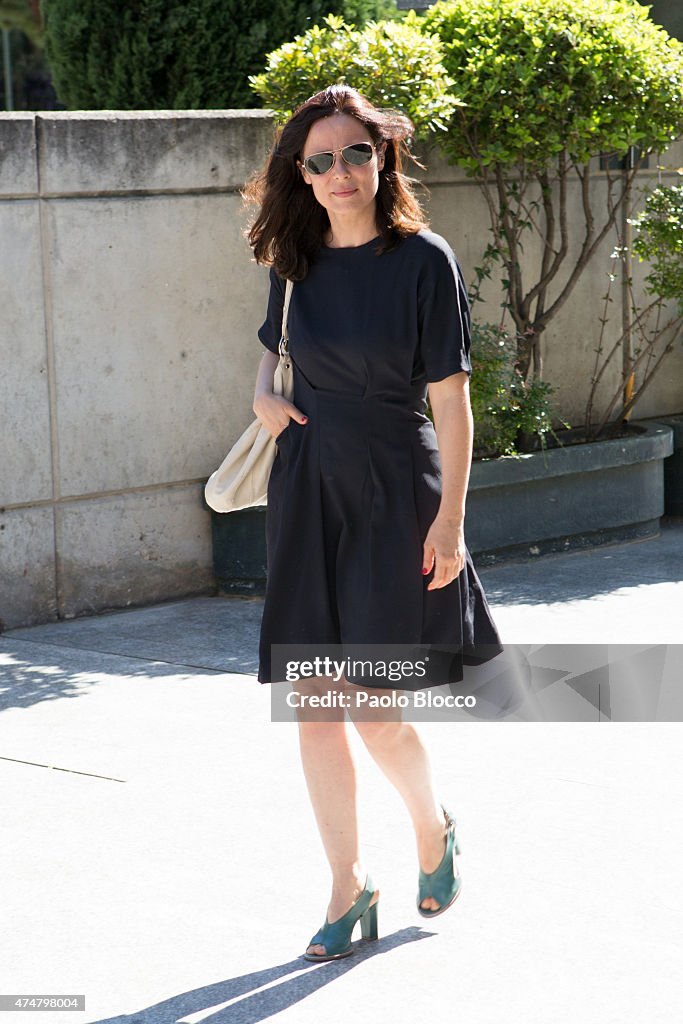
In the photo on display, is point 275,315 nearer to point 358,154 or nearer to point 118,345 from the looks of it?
point 358,154

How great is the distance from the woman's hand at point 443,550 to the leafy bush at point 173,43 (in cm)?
632

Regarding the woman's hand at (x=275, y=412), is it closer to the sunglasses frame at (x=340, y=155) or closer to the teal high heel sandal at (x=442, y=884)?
the sunglasses frame at (x=340, y=155)

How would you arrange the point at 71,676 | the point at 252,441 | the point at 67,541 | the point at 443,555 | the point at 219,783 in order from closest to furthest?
1. the point at 443,555
2. the point at 252,441
3. the point at 219,783
4. the point at 71,676
5. the point at 67,541

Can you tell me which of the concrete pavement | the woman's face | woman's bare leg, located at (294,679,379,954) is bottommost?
the concrete pavement

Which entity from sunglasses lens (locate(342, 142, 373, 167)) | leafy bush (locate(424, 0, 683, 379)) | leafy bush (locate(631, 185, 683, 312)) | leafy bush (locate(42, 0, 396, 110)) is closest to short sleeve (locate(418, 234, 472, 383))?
sunglasses lens (locate(342, 142, 373, 167))

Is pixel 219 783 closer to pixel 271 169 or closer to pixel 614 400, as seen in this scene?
pixel 271 169

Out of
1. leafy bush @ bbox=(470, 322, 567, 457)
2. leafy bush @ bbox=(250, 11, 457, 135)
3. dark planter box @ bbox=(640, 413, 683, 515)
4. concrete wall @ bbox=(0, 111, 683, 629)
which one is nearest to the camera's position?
concrete wall @ bbox=(0, 111, 683, 629)

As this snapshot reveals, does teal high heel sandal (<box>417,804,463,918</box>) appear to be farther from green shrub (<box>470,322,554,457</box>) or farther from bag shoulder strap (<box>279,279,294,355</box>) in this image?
green shrub (<box>470,322,554,457</box>)

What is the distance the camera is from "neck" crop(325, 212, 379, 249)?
11.0ft

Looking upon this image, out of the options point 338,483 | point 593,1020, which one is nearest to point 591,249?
point 338,483

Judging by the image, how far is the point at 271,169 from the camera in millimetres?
3521

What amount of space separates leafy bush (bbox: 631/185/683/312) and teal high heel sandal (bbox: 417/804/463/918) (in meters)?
4.80

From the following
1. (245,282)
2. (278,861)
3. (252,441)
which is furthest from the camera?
(245,282)

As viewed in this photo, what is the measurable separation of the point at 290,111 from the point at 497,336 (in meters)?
1.43
